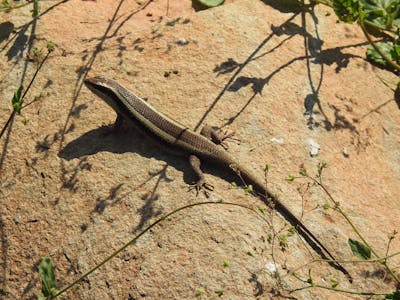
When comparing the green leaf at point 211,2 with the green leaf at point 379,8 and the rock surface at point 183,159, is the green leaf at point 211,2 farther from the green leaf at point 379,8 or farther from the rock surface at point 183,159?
the green leaf at point 379,8

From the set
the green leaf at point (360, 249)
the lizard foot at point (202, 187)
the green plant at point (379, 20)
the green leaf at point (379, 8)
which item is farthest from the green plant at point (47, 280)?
the green leaf at point (379, 8)

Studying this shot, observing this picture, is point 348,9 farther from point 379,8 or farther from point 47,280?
point 47,280

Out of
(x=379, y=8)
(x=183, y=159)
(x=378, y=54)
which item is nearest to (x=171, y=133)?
(x=183, y=159)

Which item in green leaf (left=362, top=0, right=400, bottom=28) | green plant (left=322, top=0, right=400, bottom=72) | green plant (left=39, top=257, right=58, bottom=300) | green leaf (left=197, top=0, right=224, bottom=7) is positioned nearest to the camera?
green plant (left=39, top=257, right=58, bottom=300)

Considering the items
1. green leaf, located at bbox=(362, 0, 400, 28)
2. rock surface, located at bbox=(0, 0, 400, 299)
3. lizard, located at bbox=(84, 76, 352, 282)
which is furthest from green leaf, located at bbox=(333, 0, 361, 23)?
lizard, located at bbox=(84, 76, 352, 282)

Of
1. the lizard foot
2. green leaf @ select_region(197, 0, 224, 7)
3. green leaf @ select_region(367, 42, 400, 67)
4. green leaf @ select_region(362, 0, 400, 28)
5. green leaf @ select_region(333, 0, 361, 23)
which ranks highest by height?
green leaf @ select_region(333, 0, 361, 23)

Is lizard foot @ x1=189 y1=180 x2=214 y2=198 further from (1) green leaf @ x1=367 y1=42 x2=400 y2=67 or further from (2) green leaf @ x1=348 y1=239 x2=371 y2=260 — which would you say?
(1) green leaf @ x1=367 y1=42 x2=400 y2=67

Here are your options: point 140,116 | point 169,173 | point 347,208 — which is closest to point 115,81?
point 140,116
